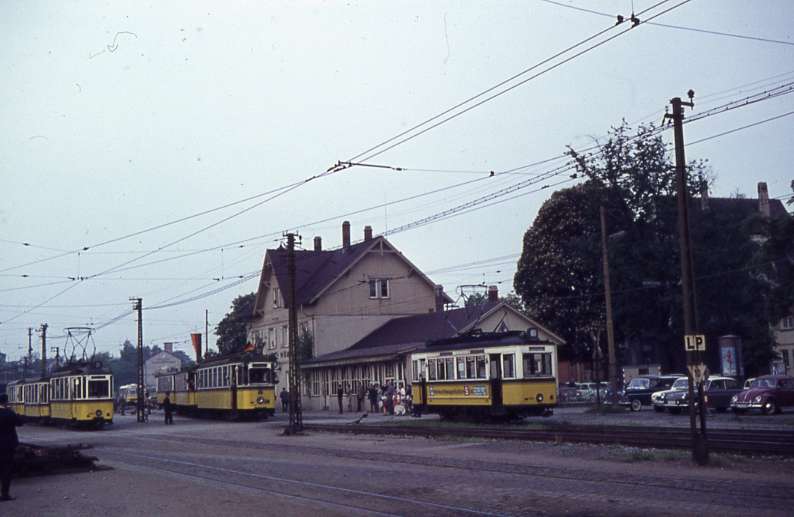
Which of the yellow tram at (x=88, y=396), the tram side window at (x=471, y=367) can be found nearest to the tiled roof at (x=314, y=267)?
the yellow tram at (x=88, y=396)

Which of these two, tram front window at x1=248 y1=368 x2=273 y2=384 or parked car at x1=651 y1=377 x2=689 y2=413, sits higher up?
tram front window at x1=248 y1=368 x2=273 y2=384

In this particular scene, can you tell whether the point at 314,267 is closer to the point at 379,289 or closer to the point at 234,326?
the point at 379,289

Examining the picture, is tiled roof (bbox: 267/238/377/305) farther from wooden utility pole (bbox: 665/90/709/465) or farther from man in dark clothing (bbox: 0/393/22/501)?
man in dark clothing (bbox: 0/393/22/501)

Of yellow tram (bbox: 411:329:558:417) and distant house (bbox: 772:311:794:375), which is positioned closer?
yellow tram (bbox: 411:329:558:417)

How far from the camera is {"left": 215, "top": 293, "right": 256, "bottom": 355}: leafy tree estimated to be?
3585 inches

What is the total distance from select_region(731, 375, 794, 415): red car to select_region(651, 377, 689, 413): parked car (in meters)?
2.45

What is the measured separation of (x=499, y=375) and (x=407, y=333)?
1013 inches

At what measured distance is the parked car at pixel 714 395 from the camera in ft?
121

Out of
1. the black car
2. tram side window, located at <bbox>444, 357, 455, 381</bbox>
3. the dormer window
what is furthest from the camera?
the dormer window

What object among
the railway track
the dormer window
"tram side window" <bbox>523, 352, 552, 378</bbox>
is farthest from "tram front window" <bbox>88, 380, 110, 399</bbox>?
the dormer window

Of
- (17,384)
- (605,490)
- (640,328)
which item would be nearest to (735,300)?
(640,328)

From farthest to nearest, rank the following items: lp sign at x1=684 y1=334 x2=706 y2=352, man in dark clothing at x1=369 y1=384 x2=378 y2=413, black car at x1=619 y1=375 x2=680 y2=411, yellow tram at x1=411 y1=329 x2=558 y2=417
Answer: man in dark clothing at x1=369 y1=384 x2=378 y2=413, black car at x1=619 y1=375 x2=680 y2=411, yellow tram at x1=411 y1=329 x2=558 y2=417, lp sign at x1=684 y1=334 x2=706 y2=352

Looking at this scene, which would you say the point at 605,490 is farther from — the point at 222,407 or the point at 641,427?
the point at 222,407

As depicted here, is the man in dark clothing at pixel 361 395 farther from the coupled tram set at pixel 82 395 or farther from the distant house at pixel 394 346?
the coupled tram set at pixel 82 395
